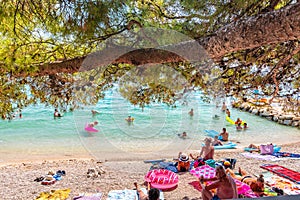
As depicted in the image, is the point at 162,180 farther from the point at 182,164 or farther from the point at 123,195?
the point at 182,164

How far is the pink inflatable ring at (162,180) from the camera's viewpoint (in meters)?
4.87

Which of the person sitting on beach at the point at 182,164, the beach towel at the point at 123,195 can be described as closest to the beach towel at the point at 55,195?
the beach towel at the point at 123,195

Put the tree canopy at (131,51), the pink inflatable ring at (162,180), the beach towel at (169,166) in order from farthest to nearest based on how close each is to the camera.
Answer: the beach towel at (169,166) < the pink inflatable ring at (162,180) < the tree canopy at (131,51)

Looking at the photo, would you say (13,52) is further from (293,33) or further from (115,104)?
(293,33)

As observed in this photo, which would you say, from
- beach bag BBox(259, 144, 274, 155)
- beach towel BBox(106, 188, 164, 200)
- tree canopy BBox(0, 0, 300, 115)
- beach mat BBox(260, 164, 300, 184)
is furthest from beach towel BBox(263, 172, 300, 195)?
beach bag BBox(259, 144, 274, 155)

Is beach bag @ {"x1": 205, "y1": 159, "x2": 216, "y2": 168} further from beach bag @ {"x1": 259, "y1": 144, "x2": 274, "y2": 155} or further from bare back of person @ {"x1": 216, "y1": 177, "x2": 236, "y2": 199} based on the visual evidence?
beach bag @ {"x1": 259, "y1": 144, "x2": 274, "y2": 155}

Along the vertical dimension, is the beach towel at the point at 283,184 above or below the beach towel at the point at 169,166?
above

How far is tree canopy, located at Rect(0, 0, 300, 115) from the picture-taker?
102 inches

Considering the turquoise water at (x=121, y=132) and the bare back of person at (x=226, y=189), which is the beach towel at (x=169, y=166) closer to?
the turquoise water at (x=121, y=132)

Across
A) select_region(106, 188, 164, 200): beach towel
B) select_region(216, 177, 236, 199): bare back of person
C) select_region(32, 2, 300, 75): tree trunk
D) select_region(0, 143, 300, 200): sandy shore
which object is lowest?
select_region(0, 143, 300, 200): sandy shore

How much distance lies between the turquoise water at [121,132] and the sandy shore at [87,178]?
0.50 meters

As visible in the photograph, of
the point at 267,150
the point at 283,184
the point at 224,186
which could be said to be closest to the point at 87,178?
the point at 224,186

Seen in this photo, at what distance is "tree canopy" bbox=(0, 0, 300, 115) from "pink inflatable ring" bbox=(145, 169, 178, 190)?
1977 millimetres

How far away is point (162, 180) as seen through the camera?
5.02m
